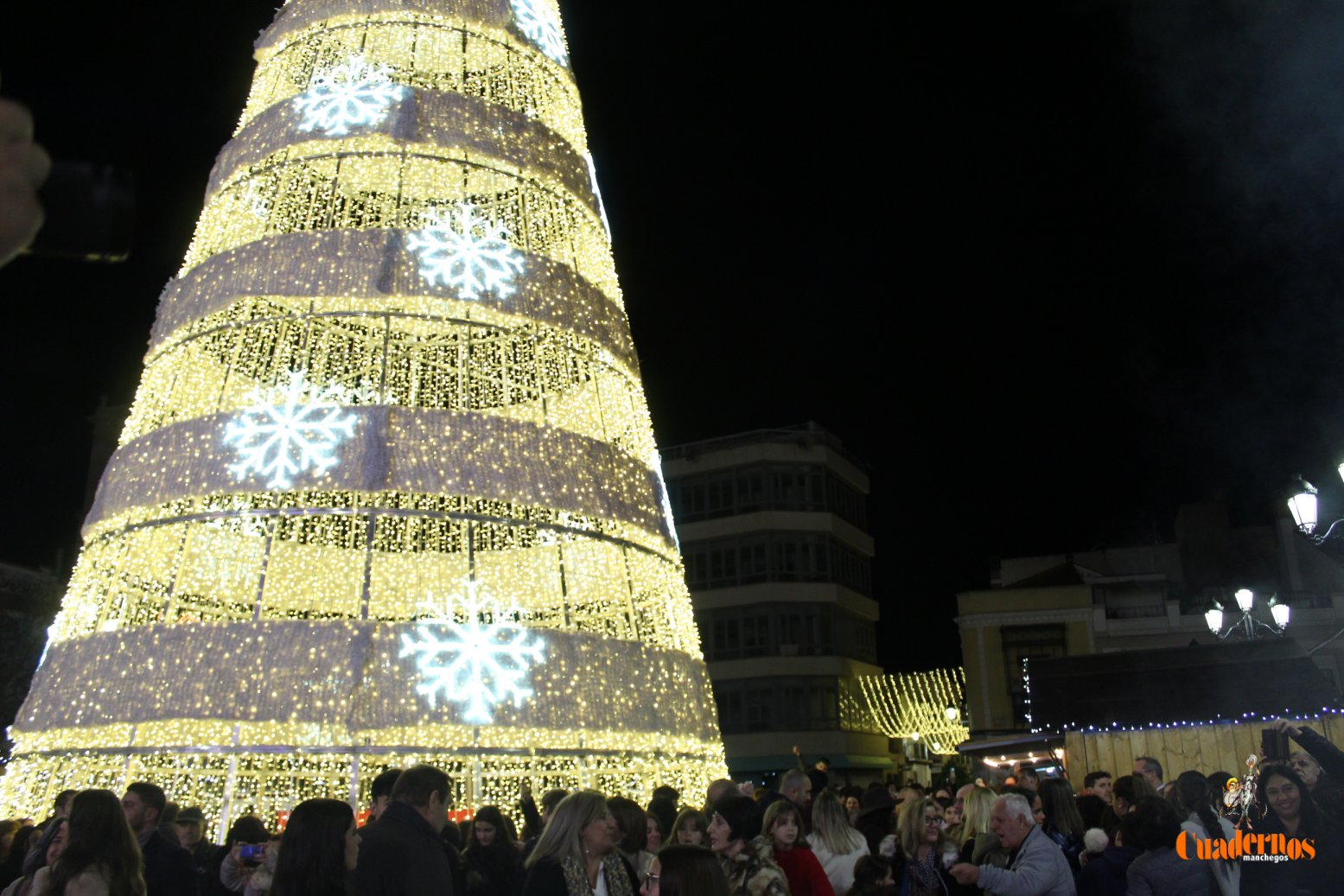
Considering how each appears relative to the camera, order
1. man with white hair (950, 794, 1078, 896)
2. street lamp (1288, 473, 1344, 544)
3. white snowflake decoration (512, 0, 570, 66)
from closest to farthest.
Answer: man with white hair (950, 794, 1078, 896), street lamp (1288, 473, 1344, 544), white snowflake decoration (512, 0, 570, 66)

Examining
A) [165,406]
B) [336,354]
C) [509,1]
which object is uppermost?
[509,1]

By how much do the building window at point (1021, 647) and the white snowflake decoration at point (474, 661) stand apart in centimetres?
2828

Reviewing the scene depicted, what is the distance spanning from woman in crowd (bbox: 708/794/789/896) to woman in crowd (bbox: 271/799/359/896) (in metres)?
1.40

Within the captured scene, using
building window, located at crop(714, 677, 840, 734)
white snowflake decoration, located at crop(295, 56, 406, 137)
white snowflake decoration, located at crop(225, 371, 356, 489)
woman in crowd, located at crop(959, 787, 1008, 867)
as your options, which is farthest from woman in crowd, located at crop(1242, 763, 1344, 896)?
building window, located at crop(714, 677, 840, 734)

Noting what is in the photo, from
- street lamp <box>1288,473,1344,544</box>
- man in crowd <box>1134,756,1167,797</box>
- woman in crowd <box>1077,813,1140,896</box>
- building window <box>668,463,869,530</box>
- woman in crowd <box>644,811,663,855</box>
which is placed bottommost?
woman in crowd <box>1077,813,1140,896</box>

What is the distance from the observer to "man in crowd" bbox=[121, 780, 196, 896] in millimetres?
5105

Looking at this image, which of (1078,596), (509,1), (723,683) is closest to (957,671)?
(1078,596)

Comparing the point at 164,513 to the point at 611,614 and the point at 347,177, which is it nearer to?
the point at 347,177

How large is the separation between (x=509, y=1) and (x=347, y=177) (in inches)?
107

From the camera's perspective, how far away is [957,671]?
38.8 metres

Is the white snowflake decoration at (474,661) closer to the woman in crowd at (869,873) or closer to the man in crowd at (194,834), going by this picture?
the man in crowd at (194,834)

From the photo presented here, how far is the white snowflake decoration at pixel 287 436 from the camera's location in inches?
367

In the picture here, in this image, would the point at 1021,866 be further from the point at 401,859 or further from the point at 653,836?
the point at 401,859

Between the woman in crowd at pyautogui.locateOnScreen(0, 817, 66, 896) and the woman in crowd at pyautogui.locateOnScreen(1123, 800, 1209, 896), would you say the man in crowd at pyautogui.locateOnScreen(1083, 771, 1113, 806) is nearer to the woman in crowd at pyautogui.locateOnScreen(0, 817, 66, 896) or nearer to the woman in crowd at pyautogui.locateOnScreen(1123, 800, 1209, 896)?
the woman in crowd at pyautogui.locateOnScreen(1123, 800, 1209, 896)
